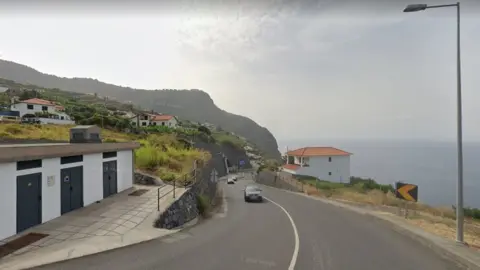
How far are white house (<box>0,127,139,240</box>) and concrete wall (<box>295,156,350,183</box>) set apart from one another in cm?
4766

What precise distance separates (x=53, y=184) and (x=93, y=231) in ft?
10.1

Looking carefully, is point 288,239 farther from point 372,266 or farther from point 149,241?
point 149,241

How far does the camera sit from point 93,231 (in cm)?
1092

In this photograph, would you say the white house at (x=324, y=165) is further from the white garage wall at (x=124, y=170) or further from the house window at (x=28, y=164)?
the house window at (x=28, y=164)

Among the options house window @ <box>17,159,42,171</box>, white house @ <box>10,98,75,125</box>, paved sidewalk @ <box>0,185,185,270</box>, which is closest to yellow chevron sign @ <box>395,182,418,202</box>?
paved sidewalk @ <box>0,185,185,270</box>

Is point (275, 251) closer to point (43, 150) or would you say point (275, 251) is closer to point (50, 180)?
point (50, 180)

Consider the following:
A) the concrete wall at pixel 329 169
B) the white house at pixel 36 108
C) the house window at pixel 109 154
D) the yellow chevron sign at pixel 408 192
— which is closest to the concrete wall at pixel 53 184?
Answer: the house window at pixel 109 154

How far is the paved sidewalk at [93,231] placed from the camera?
8344 millimetres

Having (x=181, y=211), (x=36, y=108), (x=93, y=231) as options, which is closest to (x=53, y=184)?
(x=93, y=231)

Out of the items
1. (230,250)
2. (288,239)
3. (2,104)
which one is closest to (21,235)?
(230,250)

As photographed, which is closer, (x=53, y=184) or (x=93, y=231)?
(x=93, y=231)

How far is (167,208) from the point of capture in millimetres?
14562

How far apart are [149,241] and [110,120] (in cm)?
4683

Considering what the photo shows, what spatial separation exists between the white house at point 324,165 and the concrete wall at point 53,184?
46009 millimetres
